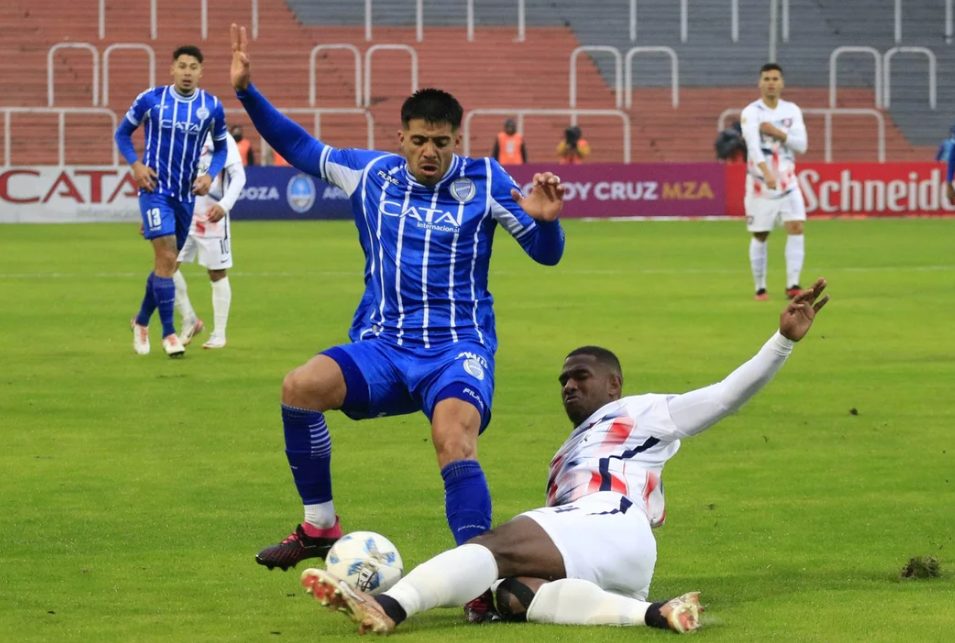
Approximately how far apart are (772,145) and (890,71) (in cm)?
2529

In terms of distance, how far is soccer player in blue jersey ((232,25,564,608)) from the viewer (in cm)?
708

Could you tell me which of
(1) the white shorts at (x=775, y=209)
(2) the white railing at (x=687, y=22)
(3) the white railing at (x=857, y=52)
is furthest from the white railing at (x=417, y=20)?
(1) the white shorts at (x=775, y=209)

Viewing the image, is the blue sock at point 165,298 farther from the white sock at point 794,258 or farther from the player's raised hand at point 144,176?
the white sock at point 794,258

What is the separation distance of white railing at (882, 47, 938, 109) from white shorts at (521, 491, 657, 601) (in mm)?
37357

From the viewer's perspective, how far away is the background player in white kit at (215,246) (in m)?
15.7

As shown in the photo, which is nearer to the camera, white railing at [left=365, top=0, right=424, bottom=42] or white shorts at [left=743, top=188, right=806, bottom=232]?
white shorts at [left=743, top=188, right=806, bottom=232]

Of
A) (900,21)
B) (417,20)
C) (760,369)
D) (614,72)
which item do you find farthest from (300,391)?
(900,21)

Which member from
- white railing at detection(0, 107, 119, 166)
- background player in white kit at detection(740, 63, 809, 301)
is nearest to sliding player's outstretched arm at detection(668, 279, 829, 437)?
background player in white kit at detection(740, 63, 809, 301)

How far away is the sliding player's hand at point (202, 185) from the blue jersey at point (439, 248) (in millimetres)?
7723

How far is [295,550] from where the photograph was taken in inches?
285

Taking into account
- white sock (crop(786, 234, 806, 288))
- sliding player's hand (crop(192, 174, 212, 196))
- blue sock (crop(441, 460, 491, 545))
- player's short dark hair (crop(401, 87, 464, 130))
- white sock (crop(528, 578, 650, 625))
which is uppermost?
player's short dark hair (crop(401, 87, 464, 130))

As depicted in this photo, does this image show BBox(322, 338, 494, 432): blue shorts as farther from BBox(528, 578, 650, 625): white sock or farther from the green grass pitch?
BBox(528, 578, 650, 625): white sock

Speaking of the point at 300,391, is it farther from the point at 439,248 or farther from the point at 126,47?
the point at 126,47

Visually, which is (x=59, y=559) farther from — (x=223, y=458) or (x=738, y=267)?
(x=738, y=267)
